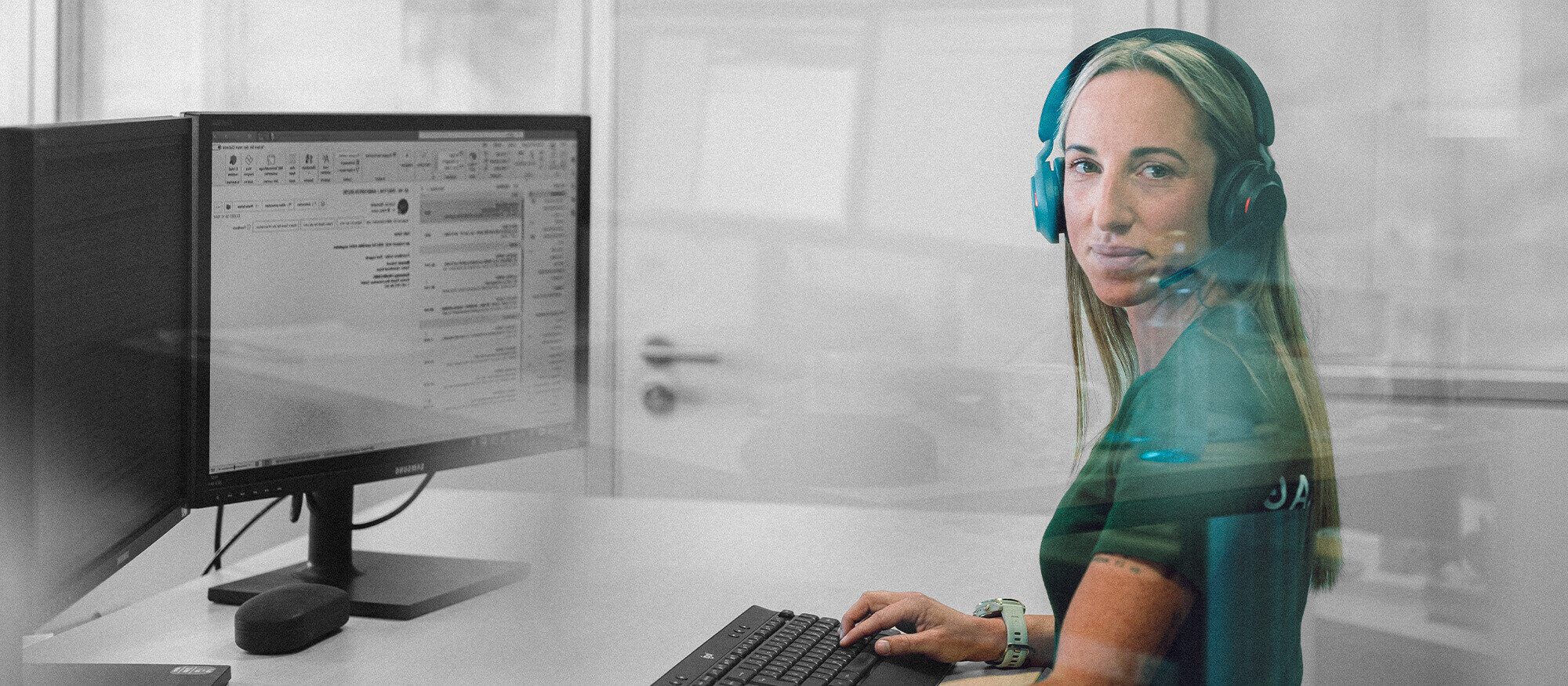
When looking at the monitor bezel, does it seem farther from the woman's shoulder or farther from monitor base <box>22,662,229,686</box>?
the woman's shoulder

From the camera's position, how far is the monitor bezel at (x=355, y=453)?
1052 mm

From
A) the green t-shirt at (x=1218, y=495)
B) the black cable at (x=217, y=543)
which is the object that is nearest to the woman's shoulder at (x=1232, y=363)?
the green t-shirt at (x=1218, y=495)

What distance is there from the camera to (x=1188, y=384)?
0.79m

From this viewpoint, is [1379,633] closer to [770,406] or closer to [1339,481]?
[1339,481]

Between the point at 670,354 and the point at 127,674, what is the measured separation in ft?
3.96

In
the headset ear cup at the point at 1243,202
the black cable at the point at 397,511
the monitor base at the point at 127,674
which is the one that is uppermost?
the headset ear cup at the point at 1243,202

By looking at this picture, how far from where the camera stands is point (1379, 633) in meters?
1.08

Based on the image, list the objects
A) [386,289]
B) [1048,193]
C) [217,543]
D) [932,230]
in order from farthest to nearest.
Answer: [932,230] < [217,543] < [386,289] < [1048,193]

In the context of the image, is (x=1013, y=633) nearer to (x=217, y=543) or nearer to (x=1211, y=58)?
(x=1211, y=58)

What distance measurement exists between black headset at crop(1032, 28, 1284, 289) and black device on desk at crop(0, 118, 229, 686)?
667 mm

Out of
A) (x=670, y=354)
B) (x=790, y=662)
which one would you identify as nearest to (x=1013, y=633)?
(x=790, y=662)

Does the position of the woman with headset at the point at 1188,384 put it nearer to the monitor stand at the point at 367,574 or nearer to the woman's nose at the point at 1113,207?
the woman's nose at the point at 1113,207

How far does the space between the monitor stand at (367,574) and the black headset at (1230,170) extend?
707 millimetres

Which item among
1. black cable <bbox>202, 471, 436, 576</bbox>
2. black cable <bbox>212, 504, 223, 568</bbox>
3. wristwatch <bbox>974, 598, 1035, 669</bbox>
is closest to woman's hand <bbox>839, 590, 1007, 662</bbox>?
wristwatch <bbox>974, 598, 1035, 669</bbox>
